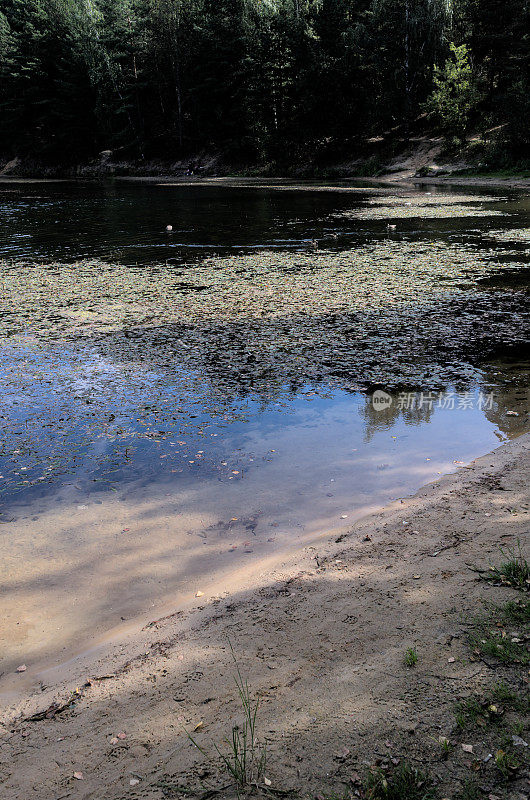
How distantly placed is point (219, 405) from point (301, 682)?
526 cm

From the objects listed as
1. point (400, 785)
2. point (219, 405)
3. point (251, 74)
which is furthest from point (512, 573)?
point (251, 74)

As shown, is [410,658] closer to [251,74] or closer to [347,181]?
[347,181]

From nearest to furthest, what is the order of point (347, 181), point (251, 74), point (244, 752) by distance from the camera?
1. point (244, 752)
2. point (347, 181)
3. point (251, 74)

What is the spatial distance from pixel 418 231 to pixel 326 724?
21374 millimetres

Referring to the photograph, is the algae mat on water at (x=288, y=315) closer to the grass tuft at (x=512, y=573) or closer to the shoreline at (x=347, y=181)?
the grass tuft at (x=512, y=573)

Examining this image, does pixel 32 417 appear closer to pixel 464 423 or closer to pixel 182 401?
pixel 182 401

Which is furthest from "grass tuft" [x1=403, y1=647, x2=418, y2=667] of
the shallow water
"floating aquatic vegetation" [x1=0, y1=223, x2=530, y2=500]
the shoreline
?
the shoreline

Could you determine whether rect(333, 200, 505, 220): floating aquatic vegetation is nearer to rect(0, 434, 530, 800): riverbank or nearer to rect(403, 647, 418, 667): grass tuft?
rect(0, 434, 530, 800): riverbank

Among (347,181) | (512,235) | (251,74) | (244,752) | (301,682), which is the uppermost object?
(251,74)

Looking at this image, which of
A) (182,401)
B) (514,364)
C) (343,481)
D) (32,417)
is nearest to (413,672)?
(343,481)

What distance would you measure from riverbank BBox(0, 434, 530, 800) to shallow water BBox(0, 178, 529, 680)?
0.60 meters

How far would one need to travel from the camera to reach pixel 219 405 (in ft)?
26.8

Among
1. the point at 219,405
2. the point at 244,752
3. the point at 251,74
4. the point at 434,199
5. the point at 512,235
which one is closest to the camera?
the point at 244,752

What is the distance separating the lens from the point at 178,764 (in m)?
2.74
